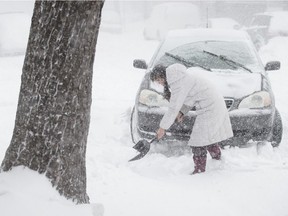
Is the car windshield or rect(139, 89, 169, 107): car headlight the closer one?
rect(139, 89, 169, 107): car headlight

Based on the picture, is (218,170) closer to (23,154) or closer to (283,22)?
(23,154)

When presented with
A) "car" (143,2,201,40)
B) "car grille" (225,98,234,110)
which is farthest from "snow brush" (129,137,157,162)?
"car" (143,2,201,40)

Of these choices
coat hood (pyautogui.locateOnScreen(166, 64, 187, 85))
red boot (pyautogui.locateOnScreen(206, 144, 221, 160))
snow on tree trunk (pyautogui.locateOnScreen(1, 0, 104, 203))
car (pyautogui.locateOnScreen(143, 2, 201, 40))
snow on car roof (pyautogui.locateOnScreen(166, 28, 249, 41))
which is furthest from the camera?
car (pyautogui.locateOnScreen(143, 2, 201, 40))

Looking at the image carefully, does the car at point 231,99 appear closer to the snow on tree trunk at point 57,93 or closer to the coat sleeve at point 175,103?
the coat sleeve at point 175,103

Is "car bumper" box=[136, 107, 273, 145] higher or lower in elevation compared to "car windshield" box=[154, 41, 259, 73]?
lower

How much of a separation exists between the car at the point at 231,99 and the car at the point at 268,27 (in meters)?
9.64

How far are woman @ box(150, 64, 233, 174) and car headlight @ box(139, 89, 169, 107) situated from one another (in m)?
0.57

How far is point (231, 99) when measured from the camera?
507 centimetres

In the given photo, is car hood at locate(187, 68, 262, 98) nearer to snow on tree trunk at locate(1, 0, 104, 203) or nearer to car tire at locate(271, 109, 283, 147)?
car tire at locate(271, 109, 283, 147)

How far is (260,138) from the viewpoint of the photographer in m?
5.06

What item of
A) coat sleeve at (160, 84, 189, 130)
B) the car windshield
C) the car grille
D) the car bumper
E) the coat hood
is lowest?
the car bumper

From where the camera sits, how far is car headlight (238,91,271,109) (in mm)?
5062

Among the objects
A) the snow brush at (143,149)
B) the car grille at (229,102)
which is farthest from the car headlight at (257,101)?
the snow brush at (143,149)

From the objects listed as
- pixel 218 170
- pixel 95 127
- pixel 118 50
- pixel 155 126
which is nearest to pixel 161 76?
pixel 155 126
